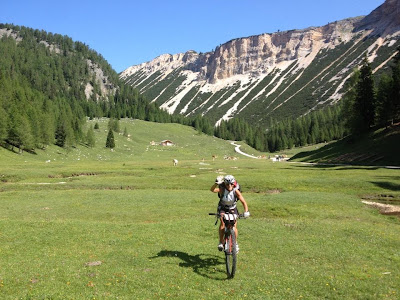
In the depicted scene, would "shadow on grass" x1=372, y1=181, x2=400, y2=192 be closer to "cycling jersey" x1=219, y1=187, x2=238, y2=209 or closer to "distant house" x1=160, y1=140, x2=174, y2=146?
"cycling jersey" x1=219, y1=187, x2=238, y2=209

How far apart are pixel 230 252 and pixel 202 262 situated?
2.51 metres

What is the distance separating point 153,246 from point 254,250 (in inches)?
242

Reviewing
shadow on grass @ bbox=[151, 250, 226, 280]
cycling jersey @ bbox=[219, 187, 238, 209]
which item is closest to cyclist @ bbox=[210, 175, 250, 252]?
cycling jersey @ bbox=[219, 187, 238, 209]

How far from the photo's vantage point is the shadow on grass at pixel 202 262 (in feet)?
A: 46.2

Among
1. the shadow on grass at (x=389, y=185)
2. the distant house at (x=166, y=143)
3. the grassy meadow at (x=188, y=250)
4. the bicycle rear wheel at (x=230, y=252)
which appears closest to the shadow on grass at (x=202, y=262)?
the grassy meadow at (x=188, y=250)

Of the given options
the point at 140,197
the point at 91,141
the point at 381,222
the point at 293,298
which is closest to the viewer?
the point at 293,298

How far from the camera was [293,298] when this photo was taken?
11.6 meters

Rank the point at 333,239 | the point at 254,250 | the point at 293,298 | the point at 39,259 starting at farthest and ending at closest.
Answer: the point at 333,239
the point at 254,250
the point at 39,259
the point at 293,298

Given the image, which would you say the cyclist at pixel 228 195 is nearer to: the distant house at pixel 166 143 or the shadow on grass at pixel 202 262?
the shadow on grass at pixel 202 262

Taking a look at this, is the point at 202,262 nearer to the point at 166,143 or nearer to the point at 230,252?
the point at 230,252

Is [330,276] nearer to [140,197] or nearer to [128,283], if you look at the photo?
[128,283]

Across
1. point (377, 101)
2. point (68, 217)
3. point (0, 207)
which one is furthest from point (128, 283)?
point (377, 101)

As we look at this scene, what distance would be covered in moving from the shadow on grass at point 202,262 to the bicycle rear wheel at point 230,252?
0.45m

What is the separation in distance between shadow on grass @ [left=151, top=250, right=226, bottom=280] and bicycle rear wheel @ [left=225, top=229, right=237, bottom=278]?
1.47ft
